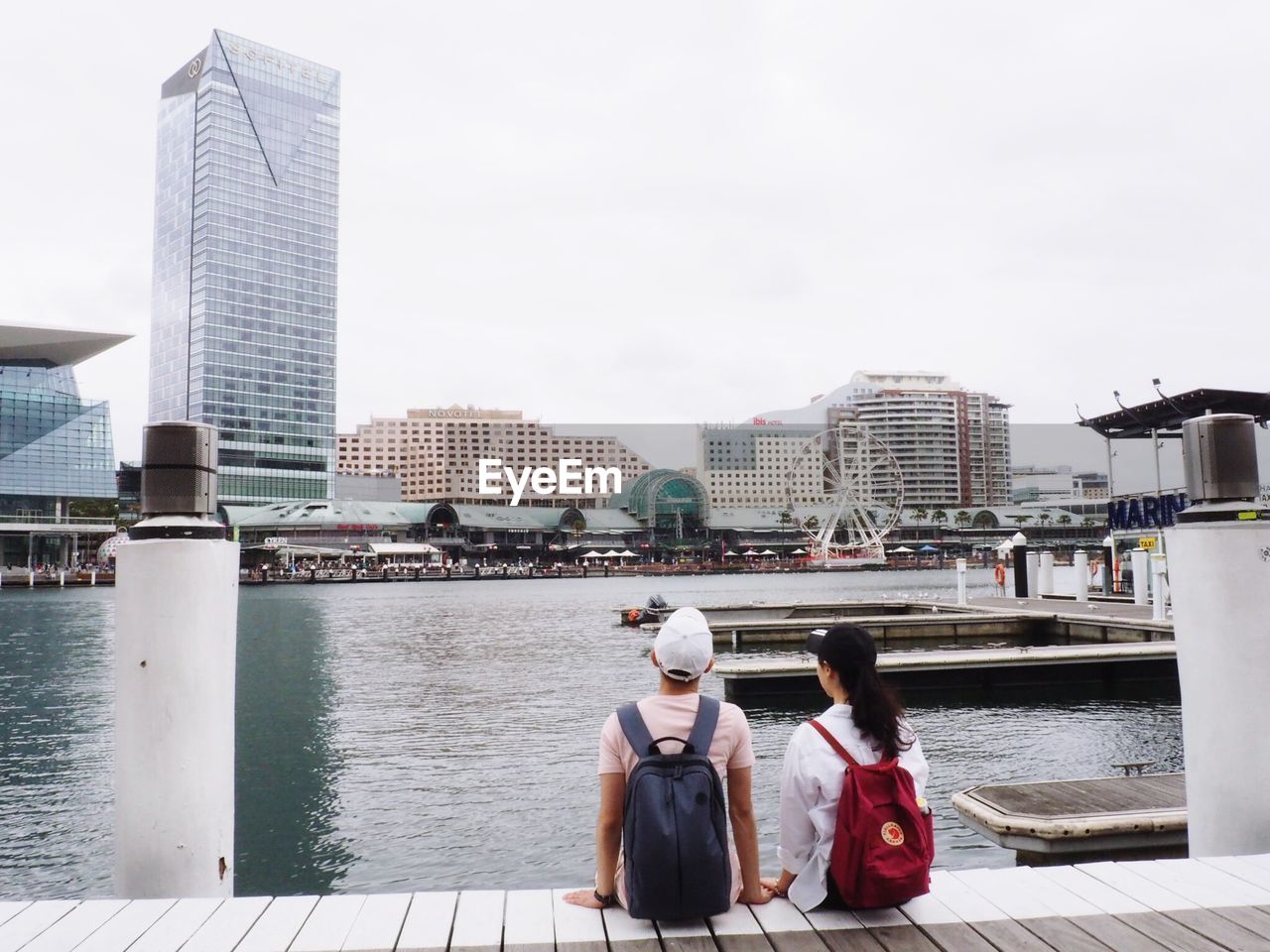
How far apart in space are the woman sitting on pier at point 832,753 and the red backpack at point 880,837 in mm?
71

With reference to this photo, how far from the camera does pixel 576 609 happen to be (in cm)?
4872

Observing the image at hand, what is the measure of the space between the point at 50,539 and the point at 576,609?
80.7 m

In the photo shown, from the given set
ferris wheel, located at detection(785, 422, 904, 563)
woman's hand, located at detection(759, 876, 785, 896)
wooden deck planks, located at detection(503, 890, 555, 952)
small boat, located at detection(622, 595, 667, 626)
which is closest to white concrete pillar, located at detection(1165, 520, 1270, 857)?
woman's hand, located at detection(759, 876, 785, 896)

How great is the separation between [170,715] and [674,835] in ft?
7.23

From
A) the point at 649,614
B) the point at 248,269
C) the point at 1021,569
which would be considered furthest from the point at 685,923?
the point at 248,269

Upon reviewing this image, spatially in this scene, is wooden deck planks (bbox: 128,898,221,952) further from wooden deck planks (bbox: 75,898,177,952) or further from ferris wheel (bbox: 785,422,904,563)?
ferris wheel (bbox: 785,422,904,563)

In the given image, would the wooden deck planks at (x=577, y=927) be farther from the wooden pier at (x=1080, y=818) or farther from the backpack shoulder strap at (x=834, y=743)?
the wooden pier at (x=1080, y=818)

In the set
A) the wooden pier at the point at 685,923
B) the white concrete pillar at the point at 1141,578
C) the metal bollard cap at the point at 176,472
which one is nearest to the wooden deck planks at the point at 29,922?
the wooden pier at the point at 685,923

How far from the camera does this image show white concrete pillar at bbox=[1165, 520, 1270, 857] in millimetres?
4695

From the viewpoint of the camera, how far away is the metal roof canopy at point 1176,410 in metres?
32.5

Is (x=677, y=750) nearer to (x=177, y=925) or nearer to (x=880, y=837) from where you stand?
(x=880, y=837)

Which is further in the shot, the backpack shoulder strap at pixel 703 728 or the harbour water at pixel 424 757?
the harbour water at pixel 424 757

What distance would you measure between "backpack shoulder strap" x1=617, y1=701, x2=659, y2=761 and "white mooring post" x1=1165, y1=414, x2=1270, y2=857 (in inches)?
115

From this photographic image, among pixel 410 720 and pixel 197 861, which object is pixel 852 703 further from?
pixel 410 720
